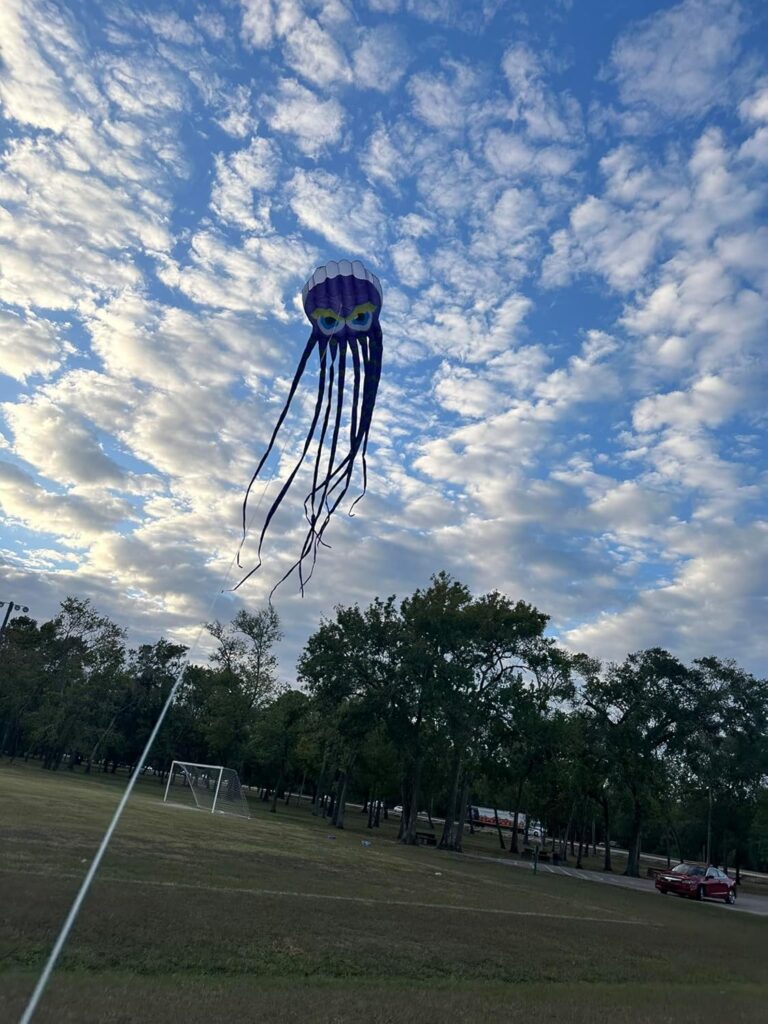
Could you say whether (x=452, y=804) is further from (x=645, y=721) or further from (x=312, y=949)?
(x=312, y=949)

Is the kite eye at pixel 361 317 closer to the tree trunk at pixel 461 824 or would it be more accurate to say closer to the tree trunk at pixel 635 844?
the tree trunk at pixel 461 824

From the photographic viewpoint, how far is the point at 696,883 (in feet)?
104

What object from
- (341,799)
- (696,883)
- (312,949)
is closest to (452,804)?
(341,799)

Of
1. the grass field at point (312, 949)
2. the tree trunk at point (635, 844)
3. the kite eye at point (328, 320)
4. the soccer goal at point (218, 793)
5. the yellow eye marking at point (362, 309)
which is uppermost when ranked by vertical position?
the yellow eye marking at point (362, 309)

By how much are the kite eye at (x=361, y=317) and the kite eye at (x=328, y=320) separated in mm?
142

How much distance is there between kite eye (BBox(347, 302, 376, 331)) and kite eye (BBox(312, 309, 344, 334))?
14cm

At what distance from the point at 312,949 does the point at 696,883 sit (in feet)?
91.9

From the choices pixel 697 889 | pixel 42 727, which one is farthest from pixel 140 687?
pixel 697 889

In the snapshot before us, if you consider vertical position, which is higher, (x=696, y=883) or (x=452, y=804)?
(x=452, y=804)

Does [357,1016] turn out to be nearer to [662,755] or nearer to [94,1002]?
[94,1002]

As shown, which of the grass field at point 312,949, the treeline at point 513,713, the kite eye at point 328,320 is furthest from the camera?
the treeline at point 513,713

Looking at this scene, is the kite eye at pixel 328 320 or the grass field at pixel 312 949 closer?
the grass field at pixel 312 949

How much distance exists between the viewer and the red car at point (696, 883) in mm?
31703

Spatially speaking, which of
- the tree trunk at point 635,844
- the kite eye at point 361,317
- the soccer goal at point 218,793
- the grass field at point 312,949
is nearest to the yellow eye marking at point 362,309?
the kite eye at point 361,317
